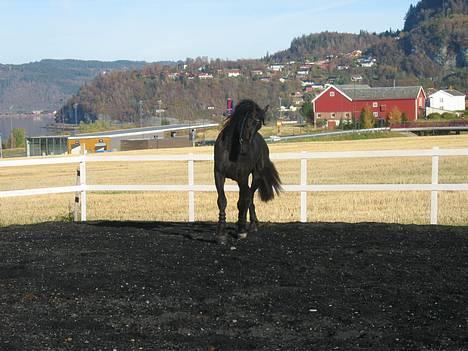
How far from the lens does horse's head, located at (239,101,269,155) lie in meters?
10.9

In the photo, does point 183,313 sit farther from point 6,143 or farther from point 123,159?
point 6,143

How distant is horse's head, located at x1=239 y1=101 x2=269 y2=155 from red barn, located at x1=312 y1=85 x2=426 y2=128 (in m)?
113

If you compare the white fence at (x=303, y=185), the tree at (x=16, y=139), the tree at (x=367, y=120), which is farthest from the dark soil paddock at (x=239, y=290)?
the tree at (x=16, y=139)

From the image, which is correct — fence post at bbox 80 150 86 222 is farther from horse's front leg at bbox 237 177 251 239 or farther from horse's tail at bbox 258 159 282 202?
horse's front leg at bbox 237 177 251 239

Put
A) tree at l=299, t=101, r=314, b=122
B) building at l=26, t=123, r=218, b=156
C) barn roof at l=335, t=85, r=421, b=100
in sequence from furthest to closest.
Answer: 1. tree at l=299, t=101, r=314, b=122
2. barn roof at l=335, t=85, r=421, b=100
3. building at l=26, t=123, r=218, b=156

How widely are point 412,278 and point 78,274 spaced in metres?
4.05

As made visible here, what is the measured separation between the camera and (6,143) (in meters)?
121

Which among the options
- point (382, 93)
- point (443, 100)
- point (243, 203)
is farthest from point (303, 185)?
point (443, 100)

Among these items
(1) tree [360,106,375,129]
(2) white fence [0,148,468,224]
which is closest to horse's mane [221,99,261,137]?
(2) white fence [0,148,468,224]

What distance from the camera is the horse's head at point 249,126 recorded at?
1090cm

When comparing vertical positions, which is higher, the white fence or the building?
the white fence

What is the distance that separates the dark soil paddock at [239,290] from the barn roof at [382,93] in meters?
113

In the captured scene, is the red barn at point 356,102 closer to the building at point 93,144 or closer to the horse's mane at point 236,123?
the building at point 93,144

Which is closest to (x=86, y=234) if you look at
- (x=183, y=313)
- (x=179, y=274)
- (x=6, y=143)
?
(x=179, y=274)
